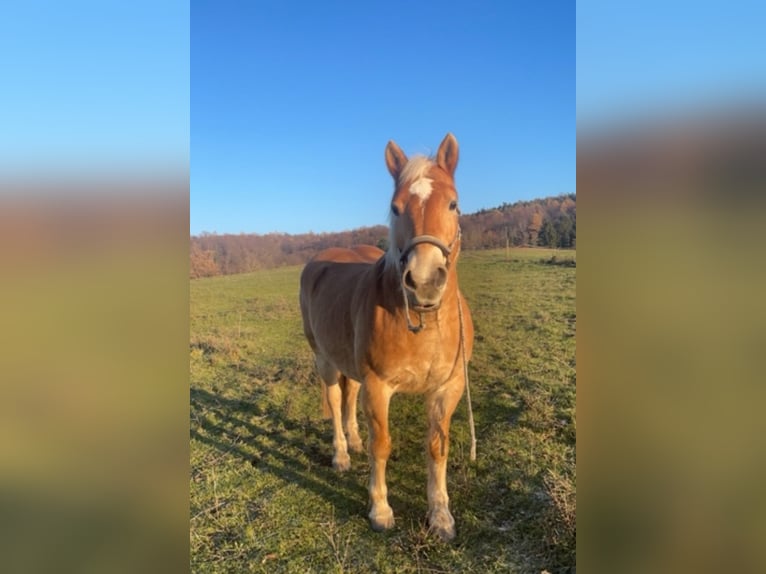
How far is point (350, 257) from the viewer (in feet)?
16.7

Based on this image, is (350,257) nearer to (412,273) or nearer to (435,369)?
(435,369)

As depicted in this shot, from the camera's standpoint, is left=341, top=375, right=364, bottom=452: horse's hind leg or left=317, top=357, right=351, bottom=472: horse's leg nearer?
left=317, top=357, right=351, bottom=472: horse's leg

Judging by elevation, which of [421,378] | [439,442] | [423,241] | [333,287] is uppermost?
[423,241]

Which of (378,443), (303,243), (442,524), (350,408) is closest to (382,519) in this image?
(442,524)

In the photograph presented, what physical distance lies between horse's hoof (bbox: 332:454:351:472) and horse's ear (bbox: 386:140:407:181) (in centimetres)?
270

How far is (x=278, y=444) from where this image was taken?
4.35 meters

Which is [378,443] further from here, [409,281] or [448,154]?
[448,154]

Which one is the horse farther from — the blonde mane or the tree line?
the tree line

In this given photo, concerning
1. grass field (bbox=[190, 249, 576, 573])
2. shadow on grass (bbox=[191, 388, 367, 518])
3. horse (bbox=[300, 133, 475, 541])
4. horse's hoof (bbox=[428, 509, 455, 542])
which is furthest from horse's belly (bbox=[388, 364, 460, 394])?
shadow on grass (bbox=[191, 388, 367, 518])

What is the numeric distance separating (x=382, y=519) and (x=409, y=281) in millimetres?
1940

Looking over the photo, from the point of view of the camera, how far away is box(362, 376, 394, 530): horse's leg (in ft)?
9.57

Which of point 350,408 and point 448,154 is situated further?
point 350,408
